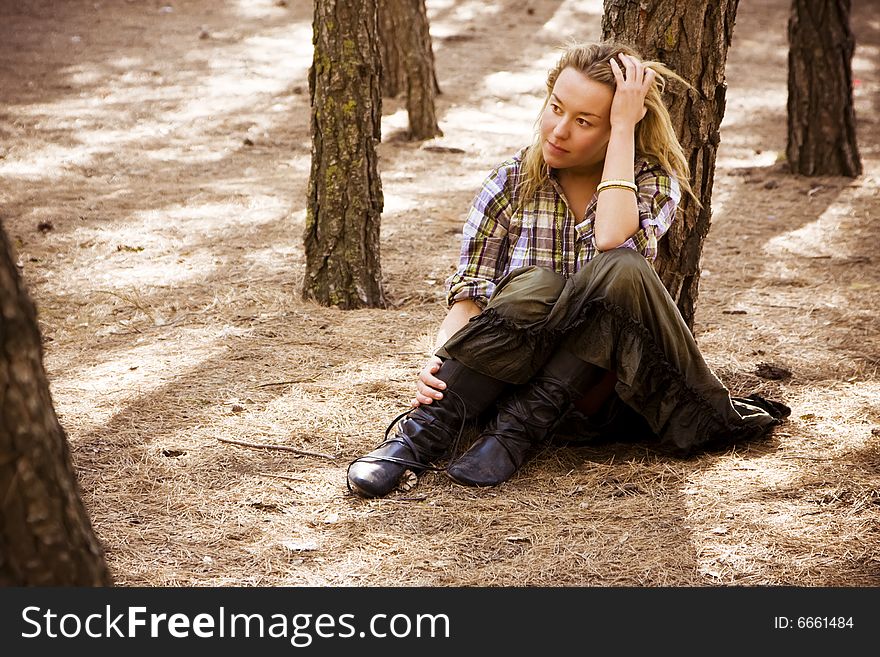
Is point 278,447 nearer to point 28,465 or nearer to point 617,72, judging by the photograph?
point 28,465

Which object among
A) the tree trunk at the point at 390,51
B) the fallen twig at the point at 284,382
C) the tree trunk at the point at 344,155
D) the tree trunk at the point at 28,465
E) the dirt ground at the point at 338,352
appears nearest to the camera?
the tree trunk at the point at 28,465

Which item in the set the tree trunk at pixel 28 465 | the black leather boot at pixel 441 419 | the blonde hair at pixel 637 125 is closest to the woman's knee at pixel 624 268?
the blonde hair at pixel 637 125

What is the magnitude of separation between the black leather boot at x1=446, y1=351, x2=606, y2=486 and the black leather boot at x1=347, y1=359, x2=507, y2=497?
8 centimetres

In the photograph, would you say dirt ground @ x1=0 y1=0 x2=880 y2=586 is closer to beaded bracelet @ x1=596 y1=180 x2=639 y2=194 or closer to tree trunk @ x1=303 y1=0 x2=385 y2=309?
tree trunk @ x1=303 y1=0 x2=385 y2=309

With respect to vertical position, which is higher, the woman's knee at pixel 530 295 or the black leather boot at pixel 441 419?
the woman's knee at pixel 530 295

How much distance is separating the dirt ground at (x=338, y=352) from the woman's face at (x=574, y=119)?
1097mm

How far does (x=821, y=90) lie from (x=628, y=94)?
16.8ft

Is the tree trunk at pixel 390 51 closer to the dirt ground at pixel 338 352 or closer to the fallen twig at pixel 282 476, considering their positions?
the dirt ground at pixel 338 352

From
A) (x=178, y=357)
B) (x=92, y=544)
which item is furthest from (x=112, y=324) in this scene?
(x=92, y=544)

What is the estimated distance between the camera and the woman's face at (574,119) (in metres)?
3.09

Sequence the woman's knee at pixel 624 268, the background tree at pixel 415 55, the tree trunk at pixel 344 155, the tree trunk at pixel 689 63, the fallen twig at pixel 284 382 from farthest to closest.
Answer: the background tree at pixel 415 55
the tree trunk at pixel 344 155
the fallen twig at pixel 284 382
the tree trunk at pixel 689 63
the woman's knee at pixel 624 268

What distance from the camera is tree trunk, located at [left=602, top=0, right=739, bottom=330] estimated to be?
3439 mm

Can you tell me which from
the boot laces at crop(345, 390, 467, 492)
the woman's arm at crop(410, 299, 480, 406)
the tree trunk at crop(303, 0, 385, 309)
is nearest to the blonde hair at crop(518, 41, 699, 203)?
the woman's arm at crop(410, 299, 480, 406)

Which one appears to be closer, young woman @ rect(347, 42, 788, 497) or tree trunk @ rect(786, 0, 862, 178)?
young woman @ rect(347, 42, 788, 497)
